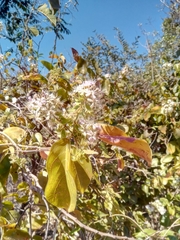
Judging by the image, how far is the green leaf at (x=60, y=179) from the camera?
0.38m

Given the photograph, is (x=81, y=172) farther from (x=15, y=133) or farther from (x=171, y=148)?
(x=171, y=148)

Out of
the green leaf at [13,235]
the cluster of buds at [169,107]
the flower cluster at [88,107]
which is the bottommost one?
the green leaf at [13,235]

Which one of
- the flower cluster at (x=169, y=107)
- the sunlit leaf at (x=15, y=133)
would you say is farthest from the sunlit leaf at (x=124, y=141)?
the flower cluster at (x=169, y=107)

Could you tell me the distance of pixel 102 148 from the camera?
2.12 feet

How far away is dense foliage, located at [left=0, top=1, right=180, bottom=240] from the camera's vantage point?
400 mm

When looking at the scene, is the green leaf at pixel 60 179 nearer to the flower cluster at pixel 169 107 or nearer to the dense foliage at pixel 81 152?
the dense foliage at pixel 81 152

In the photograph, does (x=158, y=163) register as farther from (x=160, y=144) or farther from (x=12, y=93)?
(x=12, y=93)

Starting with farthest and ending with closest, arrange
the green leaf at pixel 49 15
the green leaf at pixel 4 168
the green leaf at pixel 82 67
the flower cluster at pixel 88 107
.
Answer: the green leaf at pixel 49 15 → the green leaf at pixel 82 67 → the green leaf at pixel 4 168 → the flower cluster at pixel 88 107

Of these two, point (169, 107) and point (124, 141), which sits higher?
point (169, 107)

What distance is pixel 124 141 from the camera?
0.40 metres

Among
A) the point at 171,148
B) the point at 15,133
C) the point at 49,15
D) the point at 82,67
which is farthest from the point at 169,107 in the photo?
the point at 15,133

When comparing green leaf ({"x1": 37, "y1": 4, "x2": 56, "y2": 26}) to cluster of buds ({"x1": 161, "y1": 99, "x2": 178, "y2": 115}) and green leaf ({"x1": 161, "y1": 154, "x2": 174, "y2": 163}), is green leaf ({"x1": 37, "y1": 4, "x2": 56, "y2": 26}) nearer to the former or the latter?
cluster of buds ({"x1": 161, "y1": 99, "x2": 178, "y2": 115})

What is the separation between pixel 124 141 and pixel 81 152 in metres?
0.07

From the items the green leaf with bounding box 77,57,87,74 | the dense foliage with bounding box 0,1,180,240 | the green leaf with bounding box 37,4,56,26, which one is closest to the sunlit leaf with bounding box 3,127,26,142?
the dense foliage with bounding box 0,1,180,240
